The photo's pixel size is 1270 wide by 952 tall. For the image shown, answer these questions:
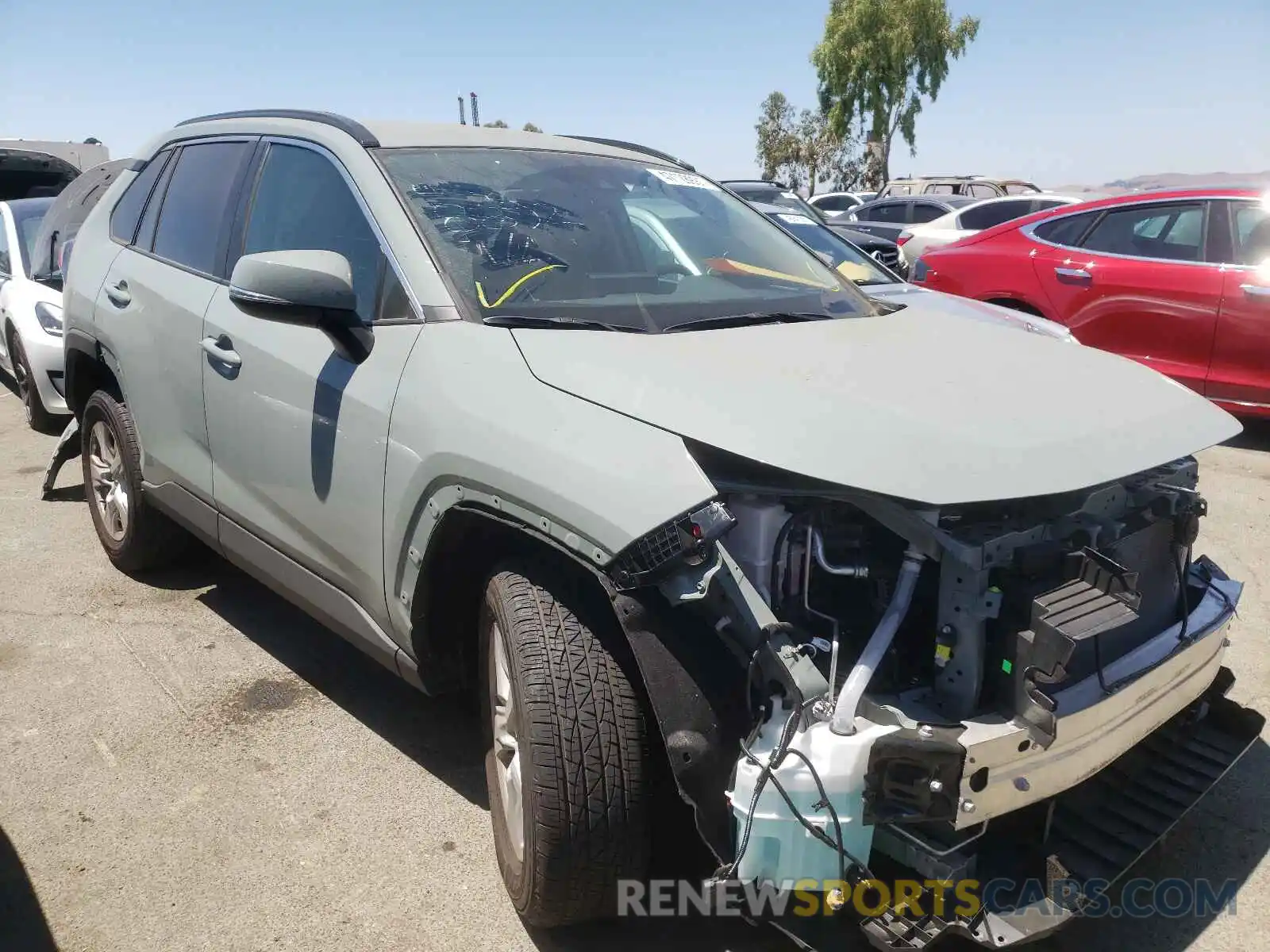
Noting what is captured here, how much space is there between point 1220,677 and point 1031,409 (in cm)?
104

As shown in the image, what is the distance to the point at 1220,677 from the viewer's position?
2.65m

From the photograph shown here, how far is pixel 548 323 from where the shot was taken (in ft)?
8.13

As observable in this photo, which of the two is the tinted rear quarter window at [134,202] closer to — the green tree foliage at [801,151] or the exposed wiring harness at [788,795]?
the exposed wiring harness at [788,795]

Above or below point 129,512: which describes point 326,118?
above

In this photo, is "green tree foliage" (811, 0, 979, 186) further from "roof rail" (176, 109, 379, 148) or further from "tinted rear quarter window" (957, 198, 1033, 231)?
"roof rail" (176, 109, 379, 148)

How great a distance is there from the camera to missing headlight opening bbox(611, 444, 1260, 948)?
6.01 ft

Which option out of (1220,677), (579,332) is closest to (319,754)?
(579,332)

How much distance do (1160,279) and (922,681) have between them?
563 cm

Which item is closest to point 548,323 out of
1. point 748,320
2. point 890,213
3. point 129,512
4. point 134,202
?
point 748,320

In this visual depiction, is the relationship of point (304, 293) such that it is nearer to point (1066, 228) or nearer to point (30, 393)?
point (30, 393)

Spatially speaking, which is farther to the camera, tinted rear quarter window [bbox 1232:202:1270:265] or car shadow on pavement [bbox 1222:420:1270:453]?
car shadow on pavement [bbox 1222:420:1270:453]

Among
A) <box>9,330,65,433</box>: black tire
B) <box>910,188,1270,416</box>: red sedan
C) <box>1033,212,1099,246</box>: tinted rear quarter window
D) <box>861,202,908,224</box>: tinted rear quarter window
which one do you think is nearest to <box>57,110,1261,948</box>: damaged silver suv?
<box>910,188,1270,416</box>: red sedan

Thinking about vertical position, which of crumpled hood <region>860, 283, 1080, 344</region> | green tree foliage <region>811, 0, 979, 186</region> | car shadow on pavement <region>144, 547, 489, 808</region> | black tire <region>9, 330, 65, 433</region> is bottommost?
car shadow on pavement <region>144, 547, 489, 808</region>

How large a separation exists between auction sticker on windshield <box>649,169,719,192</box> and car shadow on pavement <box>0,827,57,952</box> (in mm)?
2861
